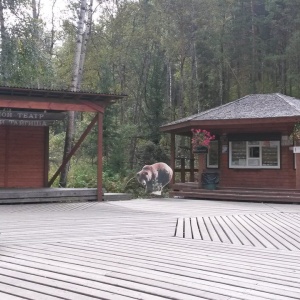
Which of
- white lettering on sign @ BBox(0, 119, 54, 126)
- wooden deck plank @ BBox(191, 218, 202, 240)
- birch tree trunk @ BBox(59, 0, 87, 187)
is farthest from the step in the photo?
wooden deck plank @ BBox(191, 218, 202, 240)

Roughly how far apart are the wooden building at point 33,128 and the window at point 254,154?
15.4 ft

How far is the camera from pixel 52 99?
10.4m

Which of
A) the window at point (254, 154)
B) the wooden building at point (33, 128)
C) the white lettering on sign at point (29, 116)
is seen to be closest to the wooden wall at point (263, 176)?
the window at point (254, 154)

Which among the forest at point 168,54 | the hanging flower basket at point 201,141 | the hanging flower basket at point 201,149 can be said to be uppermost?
the forest at point 168,54

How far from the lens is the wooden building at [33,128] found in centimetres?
1016

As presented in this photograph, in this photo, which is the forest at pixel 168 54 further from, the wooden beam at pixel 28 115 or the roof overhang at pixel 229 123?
the wooden beam at pixel 28 115

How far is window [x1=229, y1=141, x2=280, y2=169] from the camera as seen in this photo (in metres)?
12.9

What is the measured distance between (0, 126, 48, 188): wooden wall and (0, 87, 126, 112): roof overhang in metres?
2.24

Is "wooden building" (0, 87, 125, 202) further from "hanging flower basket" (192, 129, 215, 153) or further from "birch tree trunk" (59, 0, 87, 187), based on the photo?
"hanging flower basket" (192, 129, 215, 153)

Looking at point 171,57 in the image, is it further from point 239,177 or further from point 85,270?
point 85,270

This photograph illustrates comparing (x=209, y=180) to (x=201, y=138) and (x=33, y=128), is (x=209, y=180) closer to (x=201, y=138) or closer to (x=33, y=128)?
(x=201, y=138)

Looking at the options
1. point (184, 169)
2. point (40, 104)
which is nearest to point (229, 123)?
point (184, 169)

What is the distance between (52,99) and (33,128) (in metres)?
2.35

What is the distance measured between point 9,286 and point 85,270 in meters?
0.66
